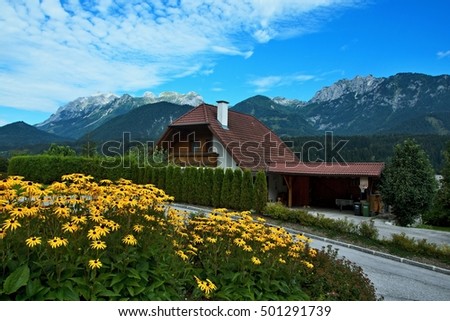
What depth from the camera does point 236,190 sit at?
15.9m

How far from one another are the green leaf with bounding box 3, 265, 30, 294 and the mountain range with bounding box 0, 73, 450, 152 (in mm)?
15962

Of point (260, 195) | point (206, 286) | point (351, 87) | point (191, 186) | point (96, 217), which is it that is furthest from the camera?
point (351, 87)

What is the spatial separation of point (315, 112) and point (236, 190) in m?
118

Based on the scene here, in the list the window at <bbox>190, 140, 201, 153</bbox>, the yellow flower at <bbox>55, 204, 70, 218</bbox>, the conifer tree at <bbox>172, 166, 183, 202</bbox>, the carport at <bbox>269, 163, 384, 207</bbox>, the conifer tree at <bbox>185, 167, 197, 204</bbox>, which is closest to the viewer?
the yellow flower at <bbox>55, 204, 70, 218</bbox>

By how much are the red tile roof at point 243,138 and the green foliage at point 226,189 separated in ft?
7.25

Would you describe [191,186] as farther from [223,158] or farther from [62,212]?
[62,212]

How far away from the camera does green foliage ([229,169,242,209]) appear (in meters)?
15.8

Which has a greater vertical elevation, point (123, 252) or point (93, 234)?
point (93, 234)

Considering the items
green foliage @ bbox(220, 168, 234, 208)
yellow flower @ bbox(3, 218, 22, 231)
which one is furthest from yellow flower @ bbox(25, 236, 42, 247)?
green foliage @ bbox(220, 168, 234, 208)

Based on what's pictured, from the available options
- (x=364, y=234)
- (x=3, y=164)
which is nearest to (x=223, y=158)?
(x=364, y=234)

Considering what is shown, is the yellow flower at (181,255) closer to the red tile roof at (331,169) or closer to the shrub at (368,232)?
the shrub at (368,232)

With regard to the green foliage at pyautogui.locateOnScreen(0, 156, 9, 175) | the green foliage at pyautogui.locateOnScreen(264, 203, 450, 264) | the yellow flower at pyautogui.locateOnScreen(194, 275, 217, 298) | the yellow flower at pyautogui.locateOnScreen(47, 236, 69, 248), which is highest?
the green foliage at pyautogui.locateOnScreen(0, 156, 9, 175)

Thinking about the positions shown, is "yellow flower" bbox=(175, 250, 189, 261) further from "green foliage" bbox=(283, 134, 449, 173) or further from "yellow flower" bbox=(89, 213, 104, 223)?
"green foliage" bbox=(283, 134, 449, 173)
